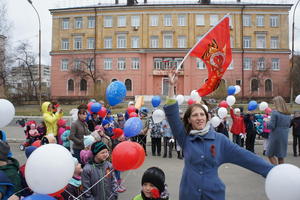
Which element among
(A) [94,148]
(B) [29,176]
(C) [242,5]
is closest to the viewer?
(B) [29,176]

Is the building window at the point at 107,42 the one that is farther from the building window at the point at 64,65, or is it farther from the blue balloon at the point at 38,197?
the blue balloon at the point at 38,197

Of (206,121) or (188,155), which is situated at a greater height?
(206,121)

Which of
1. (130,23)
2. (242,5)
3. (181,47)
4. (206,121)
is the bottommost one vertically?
(206,121)

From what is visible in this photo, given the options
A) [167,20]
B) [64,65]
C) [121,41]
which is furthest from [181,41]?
[64,65]

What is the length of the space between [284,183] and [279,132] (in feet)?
13.5

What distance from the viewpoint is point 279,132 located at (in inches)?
208

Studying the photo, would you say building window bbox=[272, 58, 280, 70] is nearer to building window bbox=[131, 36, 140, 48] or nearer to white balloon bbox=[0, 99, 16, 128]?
building window bbox=[131, 36, 140, 48]

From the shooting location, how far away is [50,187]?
2.04 metres

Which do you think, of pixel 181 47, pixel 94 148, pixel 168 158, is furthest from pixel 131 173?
pixel 181 47

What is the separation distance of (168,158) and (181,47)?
31.1 m

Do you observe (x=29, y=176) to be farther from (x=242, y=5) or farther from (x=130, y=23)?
(x=242, y=5)

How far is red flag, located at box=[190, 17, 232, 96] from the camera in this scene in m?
3.82

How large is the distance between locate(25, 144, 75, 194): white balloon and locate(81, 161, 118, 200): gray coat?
2.98ft

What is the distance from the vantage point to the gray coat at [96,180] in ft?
9.87
